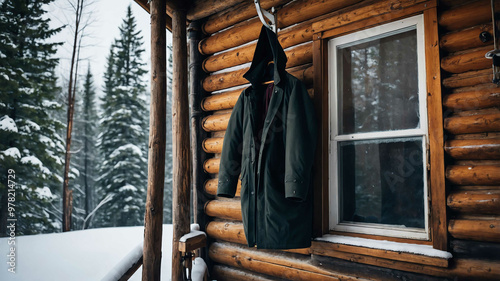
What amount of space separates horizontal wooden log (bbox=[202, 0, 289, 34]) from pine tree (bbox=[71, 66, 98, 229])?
14.6 m

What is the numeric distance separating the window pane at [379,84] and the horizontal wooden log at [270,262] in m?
1.24

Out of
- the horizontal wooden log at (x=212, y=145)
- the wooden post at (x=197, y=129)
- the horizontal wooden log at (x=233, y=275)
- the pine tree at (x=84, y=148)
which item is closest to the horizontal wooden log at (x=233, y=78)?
the wooden post at (x=197, y=129)

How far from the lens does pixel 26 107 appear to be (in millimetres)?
9344

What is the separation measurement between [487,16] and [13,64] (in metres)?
11.5

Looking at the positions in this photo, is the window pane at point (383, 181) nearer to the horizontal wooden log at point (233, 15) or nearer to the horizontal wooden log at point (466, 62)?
the horizontal wooden log at point (466, 62)

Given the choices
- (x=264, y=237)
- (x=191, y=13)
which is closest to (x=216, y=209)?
(x=264, y=237)

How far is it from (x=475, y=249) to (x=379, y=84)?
1.36 metres

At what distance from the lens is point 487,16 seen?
2.03 metres

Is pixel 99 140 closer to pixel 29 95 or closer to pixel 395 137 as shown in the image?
pixel 29 95

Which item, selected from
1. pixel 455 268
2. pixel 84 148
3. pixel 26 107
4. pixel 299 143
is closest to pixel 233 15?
pixel 299 143

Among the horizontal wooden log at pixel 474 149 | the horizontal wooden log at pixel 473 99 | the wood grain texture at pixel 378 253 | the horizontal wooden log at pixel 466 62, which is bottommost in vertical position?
the wood grain texture at pixel 378 253

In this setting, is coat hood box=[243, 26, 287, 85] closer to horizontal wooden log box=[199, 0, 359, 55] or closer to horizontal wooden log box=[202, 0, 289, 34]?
horizontal wooden log box=[199, 0, 359, 55]

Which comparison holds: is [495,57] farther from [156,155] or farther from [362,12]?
[156,155]

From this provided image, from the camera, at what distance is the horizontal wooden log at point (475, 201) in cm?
193
